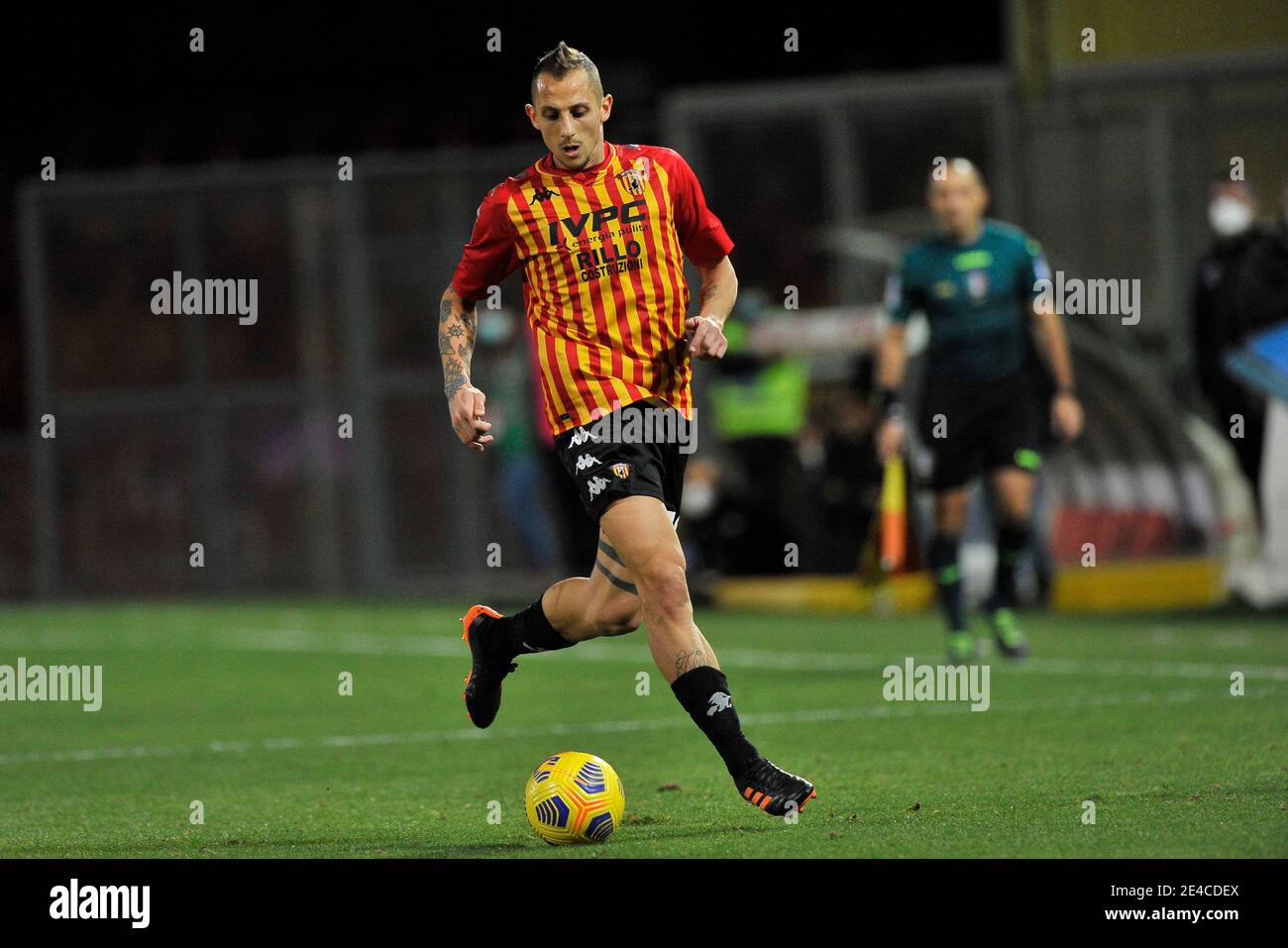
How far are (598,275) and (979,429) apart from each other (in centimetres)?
490

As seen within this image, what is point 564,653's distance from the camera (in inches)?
534

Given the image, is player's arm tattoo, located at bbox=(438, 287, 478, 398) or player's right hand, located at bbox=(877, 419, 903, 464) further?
player's right hand, located at bbox=(877, 419, 903, 464)

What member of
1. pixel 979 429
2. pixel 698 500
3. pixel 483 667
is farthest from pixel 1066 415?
pixel 698 500

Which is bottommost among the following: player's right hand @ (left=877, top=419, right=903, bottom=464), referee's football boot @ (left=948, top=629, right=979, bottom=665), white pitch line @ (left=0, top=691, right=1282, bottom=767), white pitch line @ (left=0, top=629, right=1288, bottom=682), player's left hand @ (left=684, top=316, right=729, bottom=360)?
white pitch line @ (left=0, top=629, right=1288, bottom=682)

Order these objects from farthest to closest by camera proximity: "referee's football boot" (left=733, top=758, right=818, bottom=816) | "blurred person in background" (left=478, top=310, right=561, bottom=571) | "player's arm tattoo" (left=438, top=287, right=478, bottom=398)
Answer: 1. "blurred person in background" (left=478, top=310, right=561, bottom=571)
2. "player's arm tattoo" (left=438, top=287, right=478, bottom=398)
3. "referee's football boot" (left=733, top=758, right=818, bottom=816)

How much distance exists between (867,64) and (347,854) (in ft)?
50.0

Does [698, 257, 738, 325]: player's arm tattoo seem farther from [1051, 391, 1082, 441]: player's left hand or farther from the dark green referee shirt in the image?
the dark green referee shirt

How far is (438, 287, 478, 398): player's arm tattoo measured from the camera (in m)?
6.64

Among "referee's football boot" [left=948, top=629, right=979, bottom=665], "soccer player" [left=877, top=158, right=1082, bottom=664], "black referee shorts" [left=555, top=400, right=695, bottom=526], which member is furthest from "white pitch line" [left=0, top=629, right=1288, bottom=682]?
"black referee shorts" [left=555, top=400, right=695, bottom=526]

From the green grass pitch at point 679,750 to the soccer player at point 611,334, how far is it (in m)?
0.62

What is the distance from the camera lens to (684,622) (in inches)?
248

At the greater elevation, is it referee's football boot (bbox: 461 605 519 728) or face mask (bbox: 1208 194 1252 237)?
face mask (bbox: 1208 194 1252 237)

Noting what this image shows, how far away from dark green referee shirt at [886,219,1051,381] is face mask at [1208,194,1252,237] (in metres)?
3.39

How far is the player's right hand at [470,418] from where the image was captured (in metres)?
6.25
